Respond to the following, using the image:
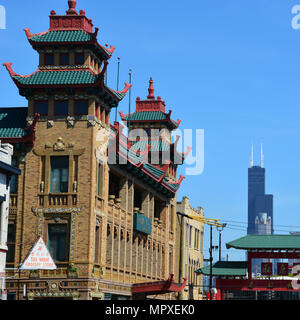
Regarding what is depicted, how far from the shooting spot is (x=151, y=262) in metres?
69.1

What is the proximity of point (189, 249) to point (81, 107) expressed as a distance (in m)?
49.9

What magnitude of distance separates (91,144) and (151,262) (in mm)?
22691

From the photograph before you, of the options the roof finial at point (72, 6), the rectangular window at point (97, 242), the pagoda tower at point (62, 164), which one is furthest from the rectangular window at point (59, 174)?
the roof finial at point (72, 6)

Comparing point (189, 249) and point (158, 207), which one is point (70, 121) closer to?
point (158, 207)

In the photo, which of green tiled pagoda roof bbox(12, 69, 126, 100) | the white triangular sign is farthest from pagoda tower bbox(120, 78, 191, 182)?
the white triangular sign

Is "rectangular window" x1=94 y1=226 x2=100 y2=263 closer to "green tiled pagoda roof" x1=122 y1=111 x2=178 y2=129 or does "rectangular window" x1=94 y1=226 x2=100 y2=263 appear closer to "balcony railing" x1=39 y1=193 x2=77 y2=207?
"balcony railing" x1=39 y1=193 x2=77 y2=207

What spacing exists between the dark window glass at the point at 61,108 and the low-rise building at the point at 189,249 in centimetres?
4055

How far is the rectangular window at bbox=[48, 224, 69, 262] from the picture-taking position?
49.2 m

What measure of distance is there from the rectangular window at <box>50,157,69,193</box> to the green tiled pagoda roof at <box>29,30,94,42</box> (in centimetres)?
900

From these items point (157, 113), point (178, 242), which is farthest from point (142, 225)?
point (178, 242)

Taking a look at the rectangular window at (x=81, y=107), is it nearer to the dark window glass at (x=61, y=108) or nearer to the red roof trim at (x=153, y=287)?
the dark window glass at (x=61, y=108)

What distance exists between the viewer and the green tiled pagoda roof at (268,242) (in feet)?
236
